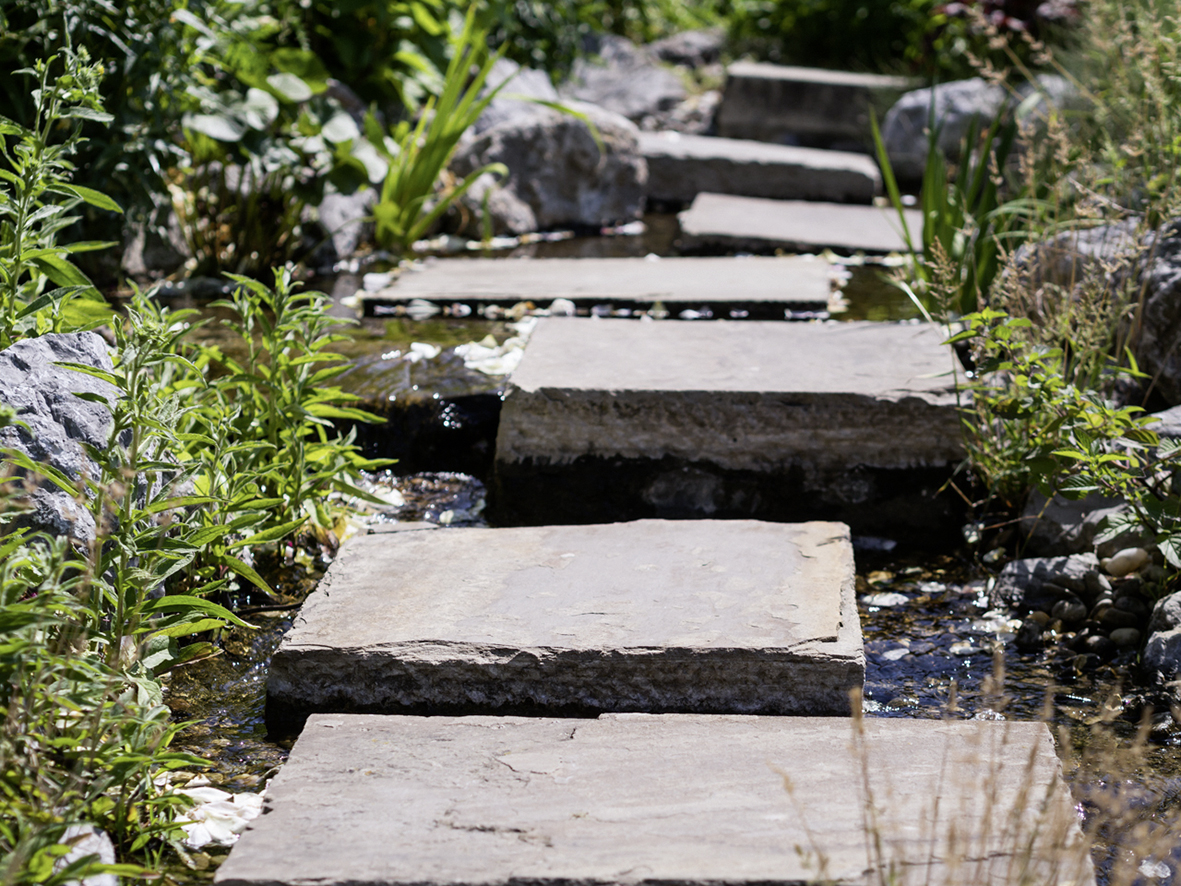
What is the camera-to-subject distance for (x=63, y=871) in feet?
4.11

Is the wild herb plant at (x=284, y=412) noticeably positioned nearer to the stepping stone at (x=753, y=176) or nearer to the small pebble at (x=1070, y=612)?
the small pebble at (x=1070, y=612)

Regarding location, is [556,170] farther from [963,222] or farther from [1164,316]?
[1164,316]

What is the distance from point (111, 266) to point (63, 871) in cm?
290

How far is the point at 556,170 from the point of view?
5188mm

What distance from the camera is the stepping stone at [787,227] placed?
4.69 metres

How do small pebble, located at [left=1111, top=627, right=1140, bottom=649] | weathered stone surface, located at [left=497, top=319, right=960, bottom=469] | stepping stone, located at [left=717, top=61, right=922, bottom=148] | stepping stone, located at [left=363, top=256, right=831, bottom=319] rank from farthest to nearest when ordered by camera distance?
stepping stone, located at [left=717, top=61, right=922, bottom=148] < stepping stone, located at [left=363, top=256, right=831, bottom=319] < weathered stone surface, located at [left=497, top=319, right=960, bottom=469] < small pebble, located at [left=1111, top=627, right=1140, bottom=649]

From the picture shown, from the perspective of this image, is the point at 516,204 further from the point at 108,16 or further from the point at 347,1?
the point at 108,16

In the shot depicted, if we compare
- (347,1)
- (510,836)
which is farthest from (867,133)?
(510,836)

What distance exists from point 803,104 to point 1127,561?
5.72 m

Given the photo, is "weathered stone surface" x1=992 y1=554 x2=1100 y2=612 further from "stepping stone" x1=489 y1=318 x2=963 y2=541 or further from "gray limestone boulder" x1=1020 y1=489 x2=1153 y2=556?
"stepping stone" x1=489 y1=318 x2=963 y2=541

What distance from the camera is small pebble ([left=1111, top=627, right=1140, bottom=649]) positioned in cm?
223

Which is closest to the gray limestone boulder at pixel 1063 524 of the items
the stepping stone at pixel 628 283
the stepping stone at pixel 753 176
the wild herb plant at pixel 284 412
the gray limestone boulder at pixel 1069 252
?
the gray limestone boulder at pixel 1069 252

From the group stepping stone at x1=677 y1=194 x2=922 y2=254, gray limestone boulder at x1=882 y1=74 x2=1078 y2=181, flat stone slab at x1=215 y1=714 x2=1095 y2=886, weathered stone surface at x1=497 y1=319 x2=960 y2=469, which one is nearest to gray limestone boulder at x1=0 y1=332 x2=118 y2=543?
flat stone slab at x1=215 y1=714 x2=1095 y2=886

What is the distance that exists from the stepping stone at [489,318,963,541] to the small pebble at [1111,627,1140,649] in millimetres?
577
